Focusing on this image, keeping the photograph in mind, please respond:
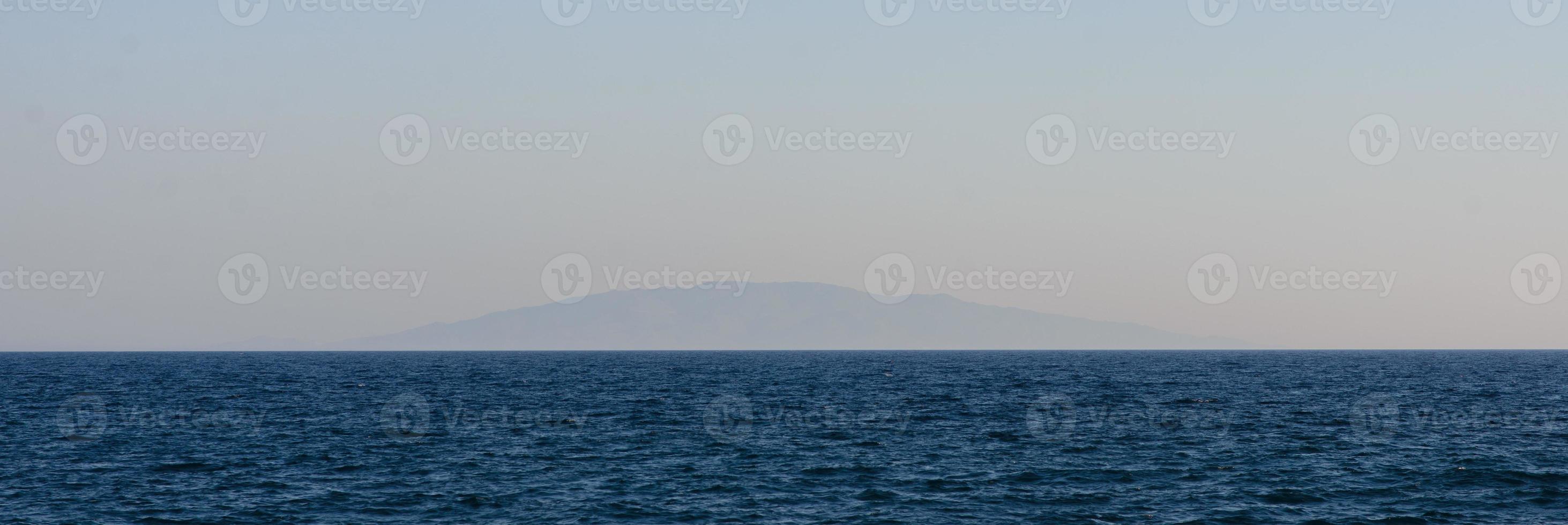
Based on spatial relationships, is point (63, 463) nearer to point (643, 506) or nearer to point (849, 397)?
point (643, 506)

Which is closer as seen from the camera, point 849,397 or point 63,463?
point 63,463

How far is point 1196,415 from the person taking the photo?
2931 inches

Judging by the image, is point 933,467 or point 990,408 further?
point 990,408

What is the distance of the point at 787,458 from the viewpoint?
5291 centimetres

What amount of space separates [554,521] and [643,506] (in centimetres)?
360

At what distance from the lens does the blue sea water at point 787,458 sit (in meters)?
40.5

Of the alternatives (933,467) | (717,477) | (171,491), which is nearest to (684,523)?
(717,477)

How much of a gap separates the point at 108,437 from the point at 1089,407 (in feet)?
201

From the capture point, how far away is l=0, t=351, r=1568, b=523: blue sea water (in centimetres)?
4047

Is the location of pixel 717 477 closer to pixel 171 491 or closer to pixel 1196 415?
pixel 171 491

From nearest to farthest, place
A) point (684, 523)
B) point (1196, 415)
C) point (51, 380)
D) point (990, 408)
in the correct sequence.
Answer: point (684, 523)
point (1196, 415)
point (990, 408)
point (51, 380)

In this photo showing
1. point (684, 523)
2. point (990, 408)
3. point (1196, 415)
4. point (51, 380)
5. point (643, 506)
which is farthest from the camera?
point (51, 380)

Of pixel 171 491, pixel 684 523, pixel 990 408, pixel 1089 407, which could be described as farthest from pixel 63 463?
pixel 1089 407

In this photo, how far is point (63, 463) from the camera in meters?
50.2
